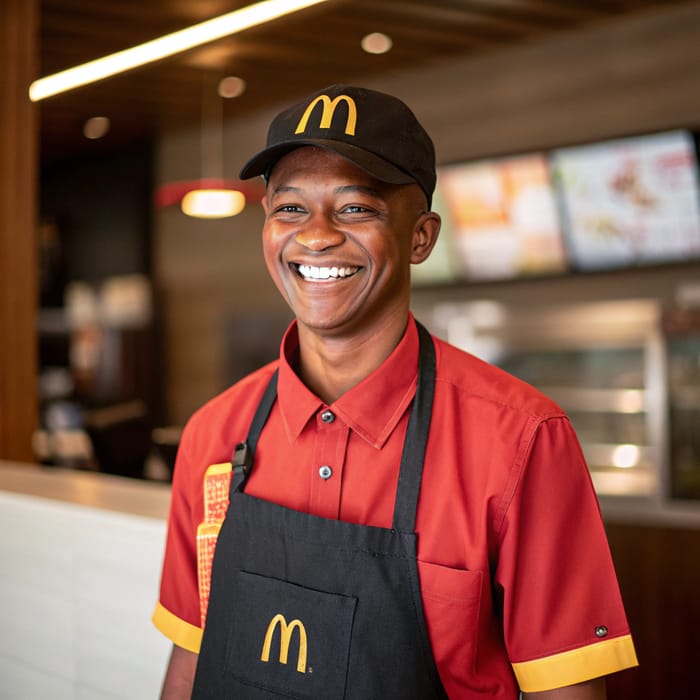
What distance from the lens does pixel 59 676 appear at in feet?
6.91

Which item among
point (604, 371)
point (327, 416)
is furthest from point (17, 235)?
point (604, 371)

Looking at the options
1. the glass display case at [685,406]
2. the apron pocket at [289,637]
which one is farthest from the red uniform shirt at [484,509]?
the glass display case at [685,406]

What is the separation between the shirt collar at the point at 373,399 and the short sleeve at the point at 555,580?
0.67ft

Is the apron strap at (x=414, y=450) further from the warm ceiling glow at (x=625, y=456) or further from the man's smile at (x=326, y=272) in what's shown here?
the warm ceiling glow at (x=625, y=456)

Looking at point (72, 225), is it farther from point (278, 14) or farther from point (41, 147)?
point (278, 14)

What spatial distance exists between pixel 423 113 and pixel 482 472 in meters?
3.87

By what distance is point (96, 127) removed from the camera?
5.88 meters

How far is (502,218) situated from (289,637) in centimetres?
360

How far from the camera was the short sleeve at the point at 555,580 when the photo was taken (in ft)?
3.53

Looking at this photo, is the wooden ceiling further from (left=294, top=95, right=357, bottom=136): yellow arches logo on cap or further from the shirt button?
the shirt button

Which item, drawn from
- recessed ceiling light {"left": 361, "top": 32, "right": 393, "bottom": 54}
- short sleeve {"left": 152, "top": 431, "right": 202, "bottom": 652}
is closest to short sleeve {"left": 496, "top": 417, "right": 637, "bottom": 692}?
short sleeve {"left": 152, "top": 431, "right": 202, "bottom": 652}

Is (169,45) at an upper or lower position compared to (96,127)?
lower

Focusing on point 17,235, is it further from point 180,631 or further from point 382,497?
point 382,497

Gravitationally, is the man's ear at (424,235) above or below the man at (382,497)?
above
